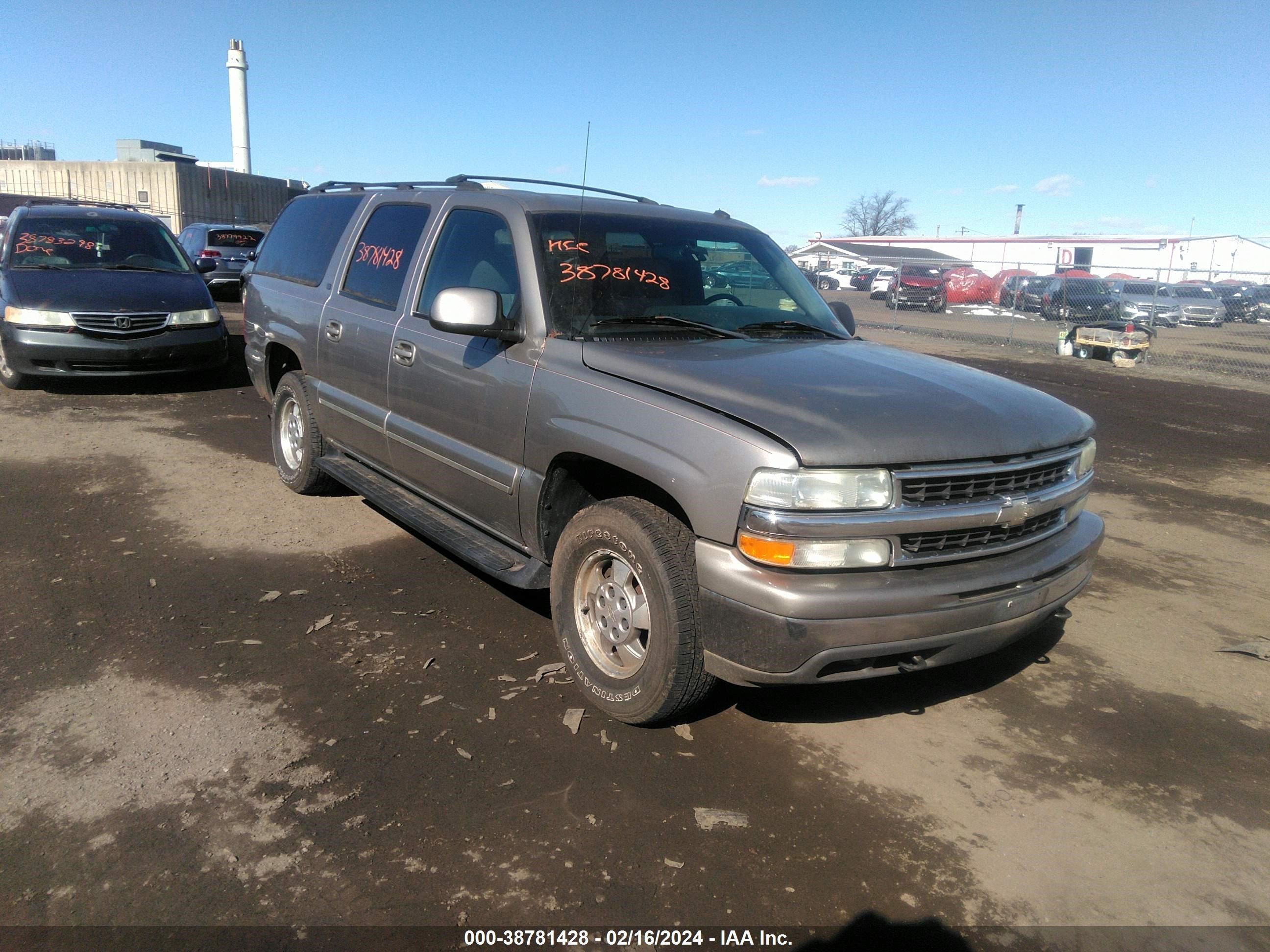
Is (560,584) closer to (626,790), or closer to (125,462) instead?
(626,790)

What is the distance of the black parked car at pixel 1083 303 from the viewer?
75.4ft

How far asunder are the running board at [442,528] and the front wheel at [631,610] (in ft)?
0.59

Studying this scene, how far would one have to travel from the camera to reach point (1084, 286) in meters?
25.6

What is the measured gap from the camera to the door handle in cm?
453

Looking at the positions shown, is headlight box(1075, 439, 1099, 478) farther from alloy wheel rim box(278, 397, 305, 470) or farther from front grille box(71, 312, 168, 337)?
front grille box(71, 312, 168, 337)

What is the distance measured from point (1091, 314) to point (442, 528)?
2331 cm

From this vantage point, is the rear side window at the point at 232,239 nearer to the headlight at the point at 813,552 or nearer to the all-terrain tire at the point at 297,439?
the all-terrain tire at the point at 297,439

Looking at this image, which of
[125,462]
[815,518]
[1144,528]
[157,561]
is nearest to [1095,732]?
[815,518]

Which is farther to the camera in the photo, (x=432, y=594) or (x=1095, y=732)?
(x=432, y=594)

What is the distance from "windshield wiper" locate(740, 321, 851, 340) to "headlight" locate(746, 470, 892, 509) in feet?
4.72

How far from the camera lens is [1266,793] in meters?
3.28

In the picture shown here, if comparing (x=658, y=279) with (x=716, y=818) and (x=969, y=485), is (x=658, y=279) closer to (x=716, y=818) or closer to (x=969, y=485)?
(x=969, y=485)

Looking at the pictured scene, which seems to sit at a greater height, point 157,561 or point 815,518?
point 815,518

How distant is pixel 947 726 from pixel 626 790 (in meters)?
1.39
